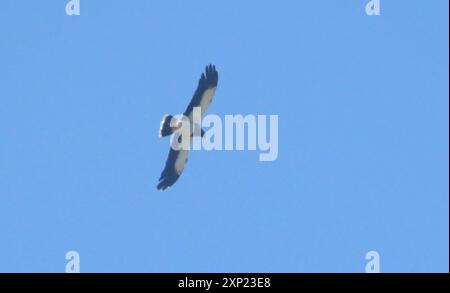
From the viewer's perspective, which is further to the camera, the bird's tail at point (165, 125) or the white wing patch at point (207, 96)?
the white wing patch at point (207, 96)

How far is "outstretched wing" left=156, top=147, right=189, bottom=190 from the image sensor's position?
29.5m

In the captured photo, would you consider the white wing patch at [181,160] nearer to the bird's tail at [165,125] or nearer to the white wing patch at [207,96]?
the bird's tail at [165,125]

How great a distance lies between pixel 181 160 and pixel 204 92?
2.07 metres

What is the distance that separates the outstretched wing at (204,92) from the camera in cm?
2852

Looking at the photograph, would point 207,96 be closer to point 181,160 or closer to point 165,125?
point 165,125

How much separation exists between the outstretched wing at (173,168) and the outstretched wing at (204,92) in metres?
1.34

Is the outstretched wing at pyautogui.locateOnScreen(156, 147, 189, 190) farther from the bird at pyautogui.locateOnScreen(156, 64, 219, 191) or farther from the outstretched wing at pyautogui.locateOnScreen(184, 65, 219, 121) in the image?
the outstretched wing at pyautogui.locateOnScreen(184, 65, 219, 121)

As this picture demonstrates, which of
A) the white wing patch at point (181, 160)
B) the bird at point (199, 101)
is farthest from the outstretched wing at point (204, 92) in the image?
the white wing patch at point (181, 160)

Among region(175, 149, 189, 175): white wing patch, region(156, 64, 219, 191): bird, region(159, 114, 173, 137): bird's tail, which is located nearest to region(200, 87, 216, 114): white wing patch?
region(156, 64, 219, 191): bird

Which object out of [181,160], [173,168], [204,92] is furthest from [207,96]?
[173,168]
